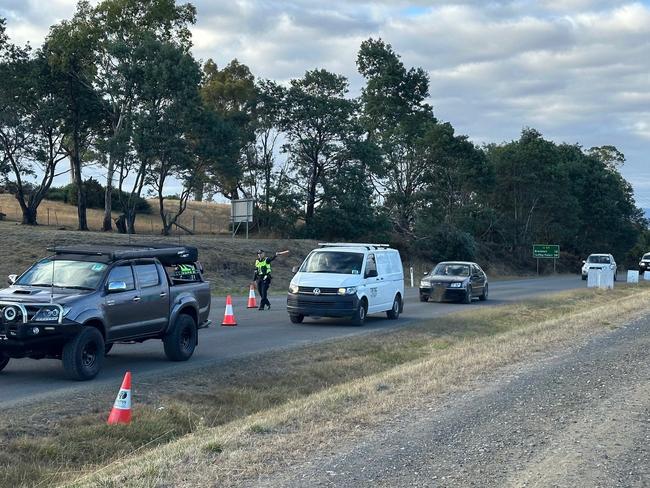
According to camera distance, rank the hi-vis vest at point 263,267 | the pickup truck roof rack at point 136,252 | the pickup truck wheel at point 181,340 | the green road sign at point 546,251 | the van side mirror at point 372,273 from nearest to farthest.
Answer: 1. the pickup truck roof rack at point 136,252
2. the pickup truck wheel at point 181,340
3. the van side mirror at point 372,273
4. the hi-vis vest at point 263,267
5. the green road sign at point 546,251

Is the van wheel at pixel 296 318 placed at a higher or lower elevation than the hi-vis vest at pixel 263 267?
lower

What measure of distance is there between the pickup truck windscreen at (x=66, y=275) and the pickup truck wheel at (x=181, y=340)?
75.7 inches

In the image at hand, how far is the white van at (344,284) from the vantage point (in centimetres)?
2080

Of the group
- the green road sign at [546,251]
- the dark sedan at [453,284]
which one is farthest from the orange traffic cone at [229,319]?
the green road sign at [546,251]

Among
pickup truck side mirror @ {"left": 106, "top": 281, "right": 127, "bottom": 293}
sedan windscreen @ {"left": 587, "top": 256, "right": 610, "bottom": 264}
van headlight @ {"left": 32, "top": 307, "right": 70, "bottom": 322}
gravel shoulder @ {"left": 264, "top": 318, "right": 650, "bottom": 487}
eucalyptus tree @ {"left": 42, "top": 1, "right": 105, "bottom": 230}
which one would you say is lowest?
gravel shoulder @ {"left": 264, "top": 318, "right": 650, "bottom": 487}

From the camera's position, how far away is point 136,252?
1349 centimetres

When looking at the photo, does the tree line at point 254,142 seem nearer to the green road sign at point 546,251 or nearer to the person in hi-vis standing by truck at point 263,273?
the green road sign at point 546,251

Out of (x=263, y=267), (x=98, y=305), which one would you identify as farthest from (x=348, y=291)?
(x=98, y=305)

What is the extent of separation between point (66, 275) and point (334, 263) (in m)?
9.85

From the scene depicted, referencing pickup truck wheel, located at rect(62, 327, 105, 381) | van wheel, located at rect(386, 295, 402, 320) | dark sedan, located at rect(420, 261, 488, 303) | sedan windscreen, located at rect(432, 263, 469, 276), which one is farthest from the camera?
sedan windscreen, located at rect(432, 263, 469, 276)

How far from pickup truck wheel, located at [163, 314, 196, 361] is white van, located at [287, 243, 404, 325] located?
6372 mm

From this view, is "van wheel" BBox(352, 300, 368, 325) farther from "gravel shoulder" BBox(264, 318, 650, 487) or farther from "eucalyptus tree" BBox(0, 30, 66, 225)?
"eucalyptus tree" BBox(0, 30, 66, 225)

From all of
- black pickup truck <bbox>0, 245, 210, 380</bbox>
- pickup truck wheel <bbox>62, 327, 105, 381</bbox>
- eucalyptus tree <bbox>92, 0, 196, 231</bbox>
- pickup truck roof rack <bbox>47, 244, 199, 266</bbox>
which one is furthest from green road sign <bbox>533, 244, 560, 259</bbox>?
pickup truck wheel <bbox>62, 327, 105, 381</bbox>

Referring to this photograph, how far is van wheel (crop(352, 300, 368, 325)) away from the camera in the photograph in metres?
21.1
